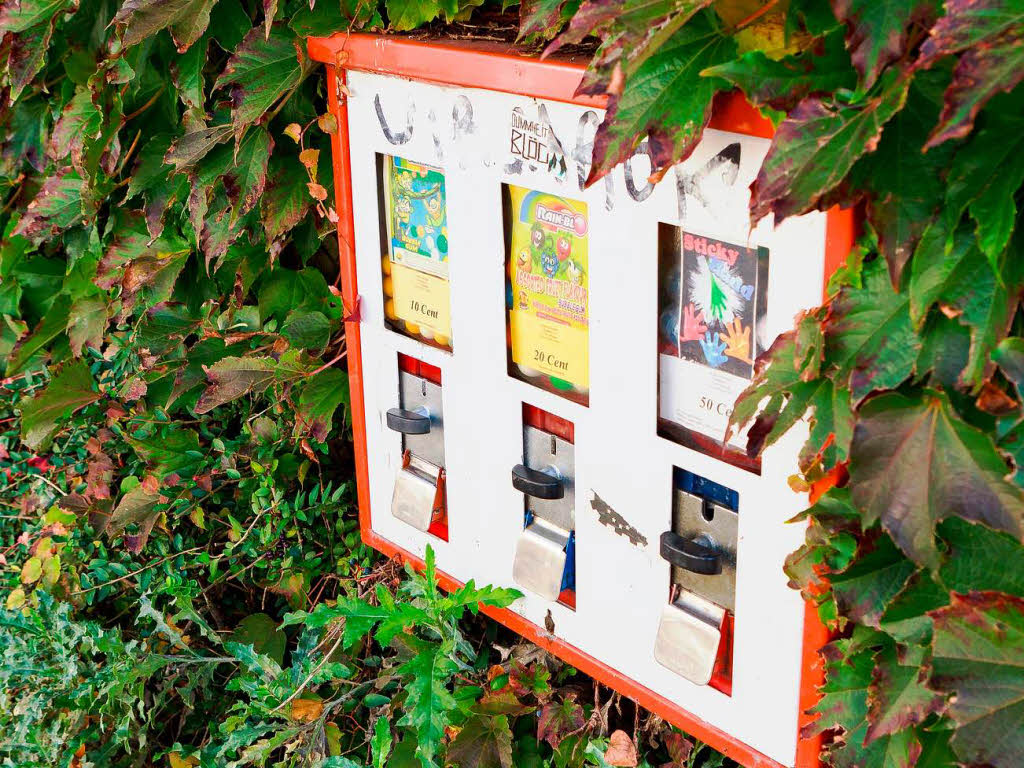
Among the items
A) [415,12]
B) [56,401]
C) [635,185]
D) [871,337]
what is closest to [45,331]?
[56,401]

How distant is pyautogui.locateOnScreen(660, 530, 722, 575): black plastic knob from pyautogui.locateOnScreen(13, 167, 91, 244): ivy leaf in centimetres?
179

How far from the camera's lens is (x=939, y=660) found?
1222mm

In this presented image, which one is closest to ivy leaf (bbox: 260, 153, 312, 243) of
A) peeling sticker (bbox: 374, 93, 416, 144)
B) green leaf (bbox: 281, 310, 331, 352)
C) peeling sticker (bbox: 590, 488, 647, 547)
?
green leaf (bbox: 281, 310, 331, 352)

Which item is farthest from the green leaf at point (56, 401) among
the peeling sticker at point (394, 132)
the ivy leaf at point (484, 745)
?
the ivy leaf at point (484, 745)

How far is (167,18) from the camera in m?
Result: 2.16

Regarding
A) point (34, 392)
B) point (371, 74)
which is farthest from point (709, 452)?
point (34, 392)

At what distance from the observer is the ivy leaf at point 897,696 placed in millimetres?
1289

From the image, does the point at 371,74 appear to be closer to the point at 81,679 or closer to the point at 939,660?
the point at 939,660

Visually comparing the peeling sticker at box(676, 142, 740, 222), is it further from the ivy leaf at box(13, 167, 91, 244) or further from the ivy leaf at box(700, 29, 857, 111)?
the ivy leaf at box(13, 167, 91, 244)

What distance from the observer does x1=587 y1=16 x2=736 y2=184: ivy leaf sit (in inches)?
51.8

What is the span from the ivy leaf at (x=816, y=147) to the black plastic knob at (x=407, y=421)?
1.02 metres

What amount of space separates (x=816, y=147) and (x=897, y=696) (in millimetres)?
614

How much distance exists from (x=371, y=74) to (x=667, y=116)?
32.2 inches

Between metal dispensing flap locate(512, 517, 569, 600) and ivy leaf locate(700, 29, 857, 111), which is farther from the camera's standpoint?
metal dispensing flap locate(512, 517, 569, 600)
